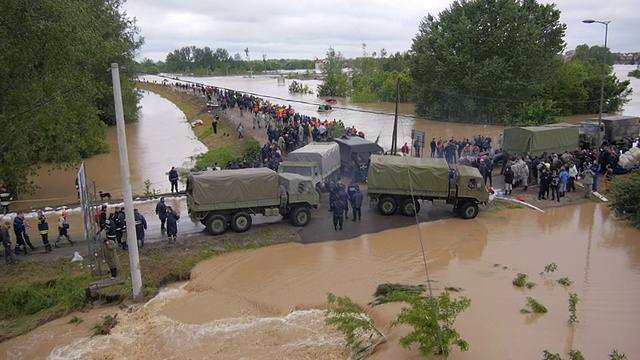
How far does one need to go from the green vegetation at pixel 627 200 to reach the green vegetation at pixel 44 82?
20642mm

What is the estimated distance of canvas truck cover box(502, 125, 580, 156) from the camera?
2467cm

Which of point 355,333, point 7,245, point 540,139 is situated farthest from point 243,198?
point 540,139

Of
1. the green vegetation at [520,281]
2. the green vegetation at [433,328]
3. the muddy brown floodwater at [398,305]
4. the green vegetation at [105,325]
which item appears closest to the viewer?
the green vegetation at [433,328]

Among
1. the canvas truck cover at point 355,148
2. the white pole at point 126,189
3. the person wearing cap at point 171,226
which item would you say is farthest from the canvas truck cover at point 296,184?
the canvas truck cover at point 355,148

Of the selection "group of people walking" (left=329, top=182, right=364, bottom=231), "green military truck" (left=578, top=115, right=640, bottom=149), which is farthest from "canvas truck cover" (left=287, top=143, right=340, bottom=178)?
"green military truck" (left=578, top=115, right=640, bottom=149)

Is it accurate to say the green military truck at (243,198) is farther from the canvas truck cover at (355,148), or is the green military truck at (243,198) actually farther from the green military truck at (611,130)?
the green military truck at (611,130)

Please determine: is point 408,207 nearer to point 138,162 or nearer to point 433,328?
point 433,328

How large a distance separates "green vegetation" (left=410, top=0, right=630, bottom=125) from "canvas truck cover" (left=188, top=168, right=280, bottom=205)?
1144 inches

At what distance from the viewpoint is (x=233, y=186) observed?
16.5 metres

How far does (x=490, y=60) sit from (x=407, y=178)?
97.0 ft

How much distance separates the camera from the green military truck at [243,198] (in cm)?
1633

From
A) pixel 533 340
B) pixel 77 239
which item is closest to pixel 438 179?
pixel 533 340

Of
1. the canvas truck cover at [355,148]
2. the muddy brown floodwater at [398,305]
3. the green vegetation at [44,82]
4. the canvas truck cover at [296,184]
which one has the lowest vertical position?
the muddy brown floodwater at [398,305]

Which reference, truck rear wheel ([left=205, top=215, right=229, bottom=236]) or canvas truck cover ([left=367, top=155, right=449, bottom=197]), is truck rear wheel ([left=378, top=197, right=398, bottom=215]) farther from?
truck rear wheel ([left=205, top=215, right=229, bottom=236])
